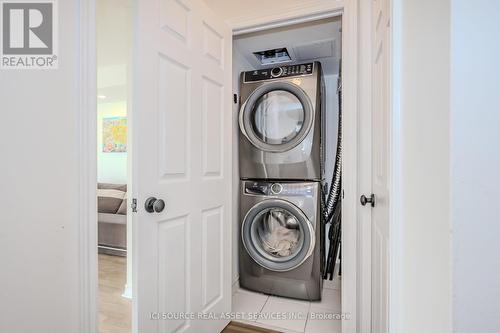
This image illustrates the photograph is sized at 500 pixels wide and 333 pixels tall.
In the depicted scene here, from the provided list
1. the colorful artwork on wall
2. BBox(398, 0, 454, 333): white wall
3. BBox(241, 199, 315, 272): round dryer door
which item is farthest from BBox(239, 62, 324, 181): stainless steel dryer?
the colorful artwork on wall

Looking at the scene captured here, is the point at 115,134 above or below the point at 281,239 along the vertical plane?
above

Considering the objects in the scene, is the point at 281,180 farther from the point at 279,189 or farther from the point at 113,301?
the point at 113,301

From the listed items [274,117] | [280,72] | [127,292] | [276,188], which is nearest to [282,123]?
[274,117]

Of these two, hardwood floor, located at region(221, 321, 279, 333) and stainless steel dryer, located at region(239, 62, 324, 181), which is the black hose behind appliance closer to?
stainless steel dryer, located at region(239, 62, 324, 181)

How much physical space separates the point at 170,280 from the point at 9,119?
912 mm

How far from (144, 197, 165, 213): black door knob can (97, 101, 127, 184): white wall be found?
13.2 ft

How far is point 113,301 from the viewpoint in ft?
6.23

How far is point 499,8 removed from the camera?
0.47 meters

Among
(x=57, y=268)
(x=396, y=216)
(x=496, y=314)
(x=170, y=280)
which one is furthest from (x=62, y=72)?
(x=496, y=314)

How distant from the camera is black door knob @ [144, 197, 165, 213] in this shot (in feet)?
3.35

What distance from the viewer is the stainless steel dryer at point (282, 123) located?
185 cm

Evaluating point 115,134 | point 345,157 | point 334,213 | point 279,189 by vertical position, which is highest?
point 115,134

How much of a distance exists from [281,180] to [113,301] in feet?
5.65

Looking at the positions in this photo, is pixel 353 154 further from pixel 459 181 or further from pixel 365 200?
pixel 459 181
